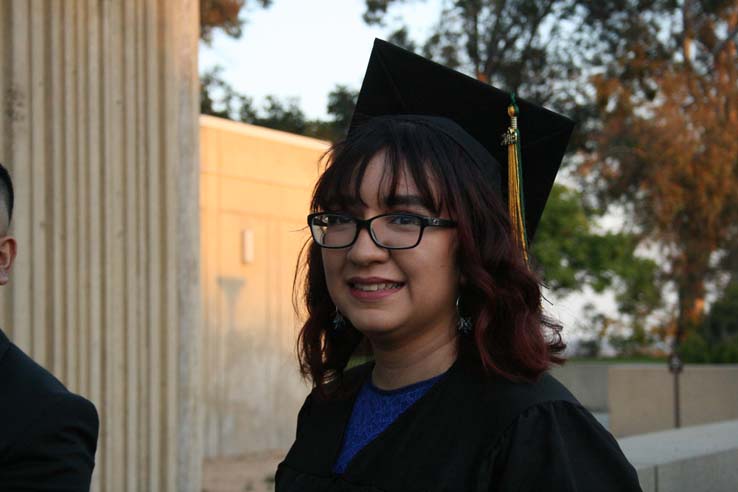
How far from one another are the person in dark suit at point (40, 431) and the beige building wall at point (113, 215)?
246 centimetres

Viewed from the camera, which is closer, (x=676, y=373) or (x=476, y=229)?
(x=476, y=229)

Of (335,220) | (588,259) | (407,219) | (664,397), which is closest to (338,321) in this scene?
(335,220)

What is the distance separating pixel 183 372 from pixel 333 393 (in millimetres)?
3000

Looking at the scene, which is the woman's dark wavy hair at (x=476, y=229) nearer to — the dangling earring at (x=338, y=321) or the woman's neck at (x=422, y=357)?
the woman's neck at (x=422, y=357)

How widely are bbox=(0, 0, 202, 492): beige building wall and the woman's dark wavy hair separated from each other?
2.78m

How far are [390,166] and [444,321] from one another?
0.36 meters

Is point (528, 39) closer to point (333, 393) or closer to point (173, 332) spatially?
point (173, 332)

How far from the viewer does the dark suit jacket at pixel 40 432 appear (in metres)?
2.18

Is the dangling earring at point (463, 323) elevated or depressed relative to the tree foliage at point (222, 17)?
depressed

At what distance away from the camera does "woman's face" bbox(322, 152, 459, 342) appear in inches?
84.4

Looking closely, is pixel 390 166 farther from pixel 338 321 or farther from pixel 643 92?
pixel 643 92

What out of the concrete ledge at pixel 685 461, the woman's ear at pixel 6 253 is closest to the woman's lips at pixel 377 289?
the woman's ear at pixel 6 253

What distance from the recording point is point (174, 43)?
5270 millimetres

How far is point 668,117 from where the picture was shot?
55.4 feet
